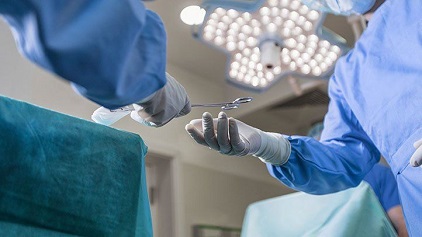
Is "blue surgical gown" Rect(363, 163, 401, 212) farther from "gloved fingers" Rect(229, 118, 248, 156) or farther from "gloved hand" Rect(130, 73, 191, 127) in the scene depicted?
"gloved hand" Rect(130, 73, 191, 127)

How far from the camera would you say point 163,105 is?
96cm

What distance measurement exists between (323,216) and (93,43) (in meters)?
1.24

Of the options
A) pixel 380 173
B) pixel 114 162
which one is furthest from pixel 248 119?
pixel 114 162

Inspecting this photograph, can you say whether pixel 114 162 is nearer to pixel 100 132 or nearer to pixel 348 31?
pixel 100 132

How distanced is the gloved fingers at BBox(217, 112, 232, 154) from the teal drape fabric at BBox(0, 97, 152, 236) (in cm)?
21

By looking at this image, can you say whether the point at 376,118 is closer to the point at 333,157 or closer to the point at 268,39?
the point at 333,157

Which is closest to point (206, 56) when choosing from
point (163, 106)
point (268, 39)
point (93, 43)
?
point (268, 39)

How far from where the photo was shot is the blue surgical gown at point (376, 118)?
1342mm

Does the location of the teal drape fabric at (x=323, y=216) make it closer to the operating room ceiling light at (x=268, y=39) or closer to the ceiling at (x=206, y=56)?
the operating room ceiling light at (x=268, y=39)

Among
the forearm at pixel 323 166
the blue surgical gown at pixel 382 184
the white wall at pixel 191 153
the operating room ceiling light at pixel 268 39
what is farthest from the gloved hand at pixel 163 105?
the blue surgical gown at pixel 382 184

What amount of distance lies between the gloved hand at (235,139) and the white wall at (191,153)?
1.38m

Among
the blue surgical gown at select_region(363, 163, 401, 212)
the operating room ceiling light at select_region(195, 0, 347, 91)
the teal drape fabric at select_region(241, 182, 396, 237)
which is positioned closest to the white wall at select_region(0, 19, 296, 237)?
the operating room ceiling light at select_region(195, 0, 347, 91)

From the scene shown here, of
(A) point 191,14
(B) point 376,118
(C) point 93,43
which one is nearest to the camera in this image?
(C) point 93,43

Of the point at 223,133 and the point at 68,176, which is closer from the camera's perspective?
the point at 68,176
